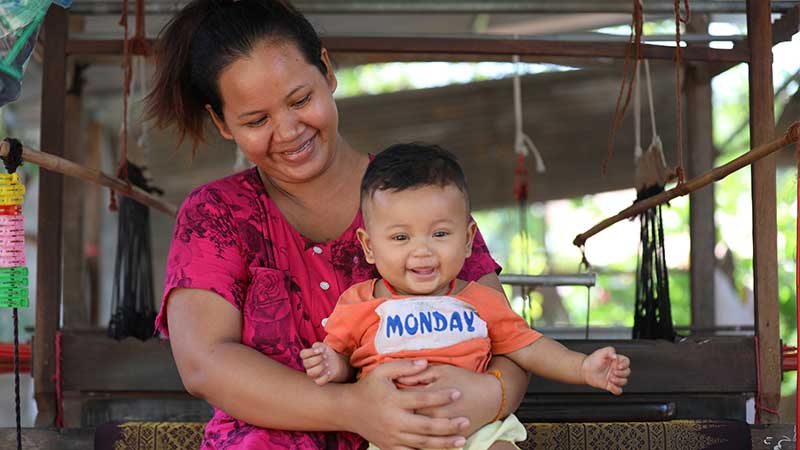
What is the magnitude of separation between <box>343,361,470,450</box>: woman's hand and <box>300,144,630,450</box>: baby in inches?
3.4

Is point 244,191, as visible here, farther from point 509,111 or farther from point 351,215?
point 509,111

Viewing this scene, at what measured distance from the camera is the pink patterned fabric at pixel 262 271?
186 cm

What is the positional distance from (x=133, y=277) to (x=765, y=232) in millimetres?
1831

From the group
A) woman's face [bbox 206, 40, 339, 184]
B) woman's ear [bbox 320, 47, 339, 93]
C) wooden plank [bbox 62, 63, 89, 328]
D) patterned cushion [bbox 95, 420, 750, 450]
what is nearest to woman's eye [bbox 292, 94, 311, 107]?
woman's face [bbox 206, 40, 339, 184]

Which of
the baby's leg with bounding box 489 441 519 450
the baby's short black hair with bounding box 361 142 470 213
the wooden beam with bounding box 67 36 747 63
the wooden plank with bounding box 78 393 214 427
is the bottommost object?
the wooden plank with bounding box 78 393 214 427

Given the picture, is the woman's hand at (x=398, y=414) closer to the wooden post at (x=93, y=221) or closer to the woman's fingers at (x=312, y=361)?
the woman's fingers at (x=312, y=361)

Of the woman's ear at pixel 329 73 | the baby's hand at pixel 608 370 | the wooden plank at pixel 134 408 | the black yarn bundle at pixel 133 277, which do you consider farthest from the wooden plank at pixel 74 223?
the baby's hand at pixel 608 370

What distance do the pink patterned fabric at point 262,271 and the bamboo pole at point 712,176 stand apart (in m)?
0.53

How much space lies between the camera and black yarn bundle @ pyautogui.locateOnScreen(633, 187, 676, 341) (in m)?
2.89

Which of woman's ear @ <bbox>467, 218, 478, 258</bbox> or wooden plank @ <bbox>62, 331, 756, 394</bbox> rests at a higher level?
woman's ear @ <bbox>467, 218, 478, 258</bbox>

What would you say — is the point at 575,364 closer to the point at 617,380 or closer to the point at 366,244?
the point at 617,380

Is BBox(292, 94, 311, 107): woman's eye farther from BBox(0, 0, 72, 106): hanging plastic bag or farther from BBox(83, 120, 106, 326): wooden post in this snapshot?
BBox(83, 120, 106, 326): wooden post

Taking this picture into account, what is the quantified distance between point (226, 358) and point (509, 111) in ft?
18.1

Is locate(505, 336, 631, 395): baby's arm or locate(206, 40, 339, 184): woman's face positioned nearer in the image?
locate(505, 336, 631, 395): baby's arm
